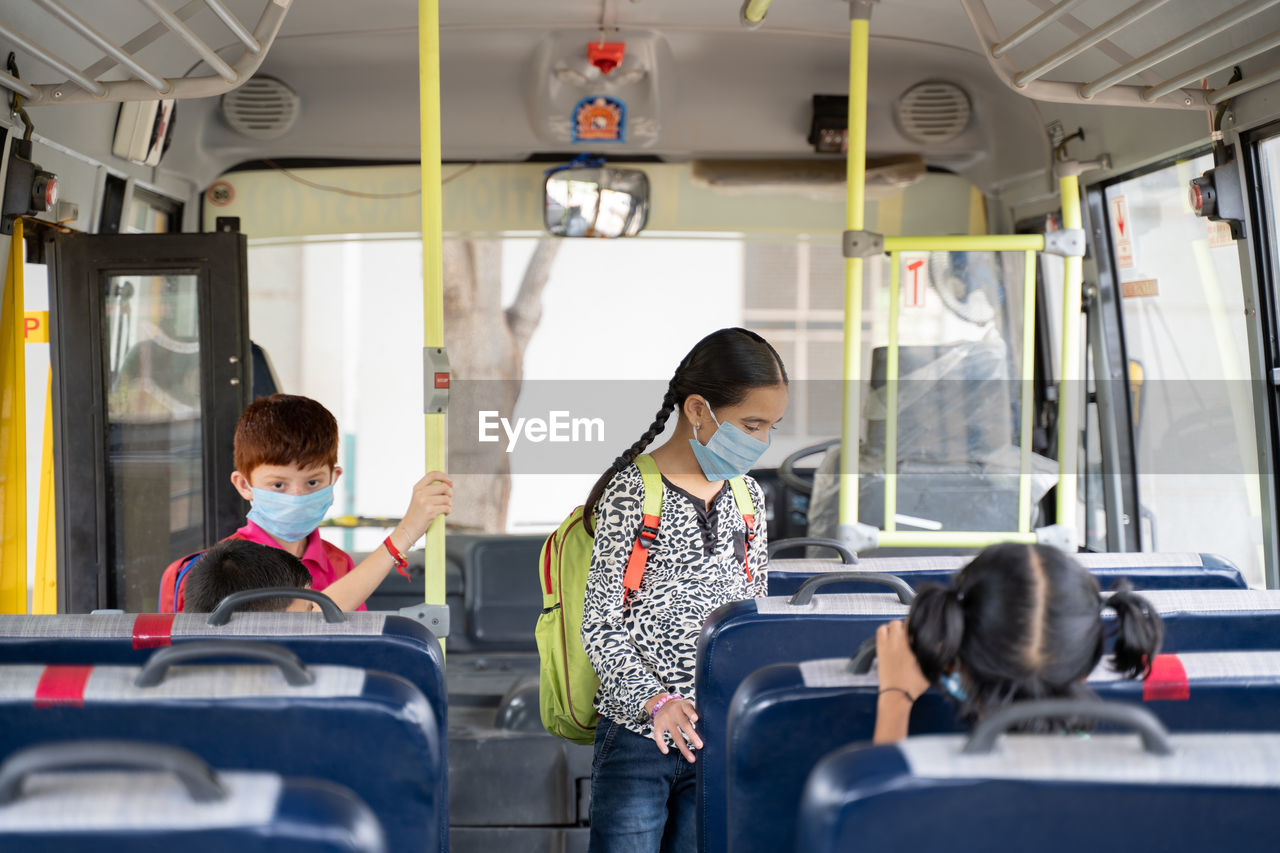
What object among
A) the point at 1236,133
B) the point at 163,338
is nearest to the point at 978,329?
the point at 1236,133

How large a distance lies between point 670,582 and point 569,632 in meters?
0.26

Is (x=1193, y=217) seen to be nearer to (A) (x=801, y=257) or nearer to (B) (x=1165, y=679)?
(A) (x=801, y=257)

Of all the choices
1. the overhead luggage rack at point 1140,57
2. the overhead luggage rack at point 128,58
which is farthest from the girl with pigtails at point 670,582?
the overhead luggage rack at point 128,58

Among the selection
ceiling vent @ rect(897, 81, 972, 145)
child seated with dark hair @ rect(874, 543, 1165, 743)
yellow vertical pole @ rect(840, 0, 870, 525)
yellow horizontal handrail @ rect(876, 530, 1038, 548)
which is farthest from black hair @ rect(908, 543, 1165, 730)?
ceiling vent @ rect(897, 81, 972, 145)

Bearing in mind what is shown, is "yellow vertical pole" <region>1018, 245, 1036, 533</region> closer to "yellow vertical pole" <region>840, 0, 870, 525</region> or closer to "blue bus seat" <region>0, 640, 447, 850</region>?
"yellow vertical pole" <region>840, 0, 870, 525</region>

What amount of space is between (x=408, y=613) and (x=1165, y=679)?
168 centimetres

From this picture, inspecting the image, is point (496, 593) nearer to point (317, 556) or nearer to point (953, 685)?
point (317, 556)

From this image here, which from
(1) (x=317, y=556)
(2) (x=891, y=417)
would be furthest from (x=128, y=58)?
(2) (x=891, y=417)

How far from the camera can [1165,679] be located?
55.5 inches

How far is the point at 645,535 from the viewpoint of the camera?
81.2 inches

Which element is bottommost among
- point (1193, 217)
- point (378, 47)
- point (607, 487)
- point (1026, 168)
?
point (607, 487)

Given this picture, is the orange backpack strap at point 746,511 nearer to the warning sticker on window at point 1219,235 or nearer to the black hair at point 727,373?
the black hair at point 727,373

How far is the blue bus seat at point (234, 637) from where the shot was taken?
1672mm

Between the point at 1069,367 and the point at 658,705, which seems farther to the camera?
the point at 1069,367
